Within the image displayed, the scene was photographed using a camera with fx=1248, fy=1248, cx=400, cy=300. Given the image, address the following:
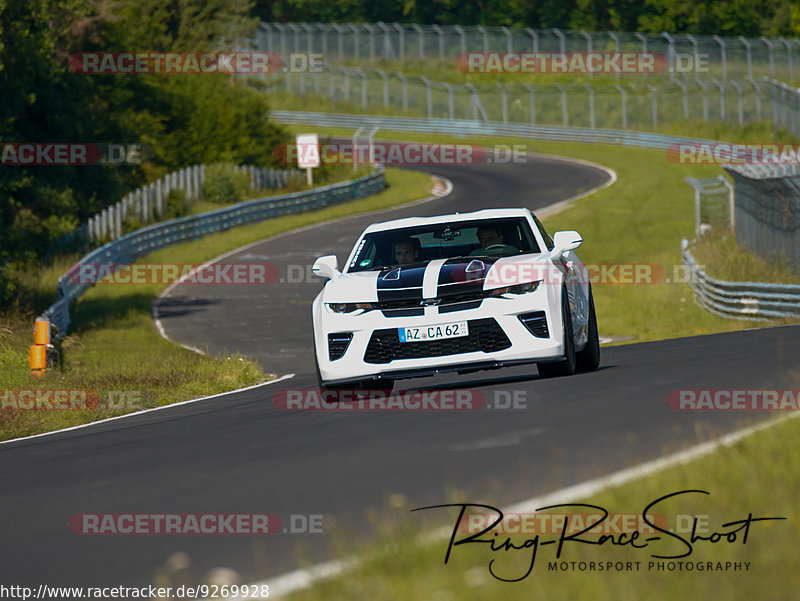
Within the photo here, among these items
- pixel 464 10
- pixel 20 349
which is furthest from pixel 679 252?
pixel 464 10

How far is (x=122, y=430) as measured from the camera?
11.0 m

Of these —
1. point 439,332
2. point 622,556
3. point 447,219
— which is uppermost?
point 622,556

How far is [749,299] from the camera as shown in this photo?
877 inches

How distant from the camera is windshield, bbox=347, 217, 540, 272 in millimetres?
11312

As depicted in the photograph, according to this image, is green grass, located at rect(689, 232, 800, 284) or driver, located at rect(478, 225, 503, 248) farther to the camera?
green grass, located at rect(689, 232, 800, 284)

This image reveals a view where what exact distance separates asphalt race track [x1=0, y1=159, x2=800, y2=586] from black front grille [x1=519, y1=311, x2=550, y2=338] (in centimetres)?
44

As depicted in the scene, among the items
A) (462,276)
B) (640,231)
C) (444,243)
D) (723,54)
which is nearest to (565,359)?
(462,276)

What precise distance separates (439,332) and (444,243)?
165 centimetres

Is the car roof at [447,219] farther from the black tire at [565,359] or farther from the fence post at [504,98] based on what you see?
the fence post at [504,98]

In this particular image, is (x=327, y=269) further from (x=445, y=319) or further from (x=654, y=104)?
(x=654, y=104)

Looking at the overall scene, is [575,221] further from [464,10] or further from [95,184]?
[464,10]

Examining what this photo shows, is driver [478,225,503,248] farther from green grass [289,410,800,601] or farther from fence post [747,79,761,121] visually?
fence post [747,79,761,121]

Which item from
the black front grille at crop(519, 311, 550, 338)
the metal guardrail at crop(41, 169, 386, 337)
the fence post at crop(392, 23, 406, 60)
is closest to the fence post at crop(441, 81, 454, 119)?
the fence post at crop(392, 23, 406, 60)

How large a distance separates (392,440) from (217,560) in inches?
108
